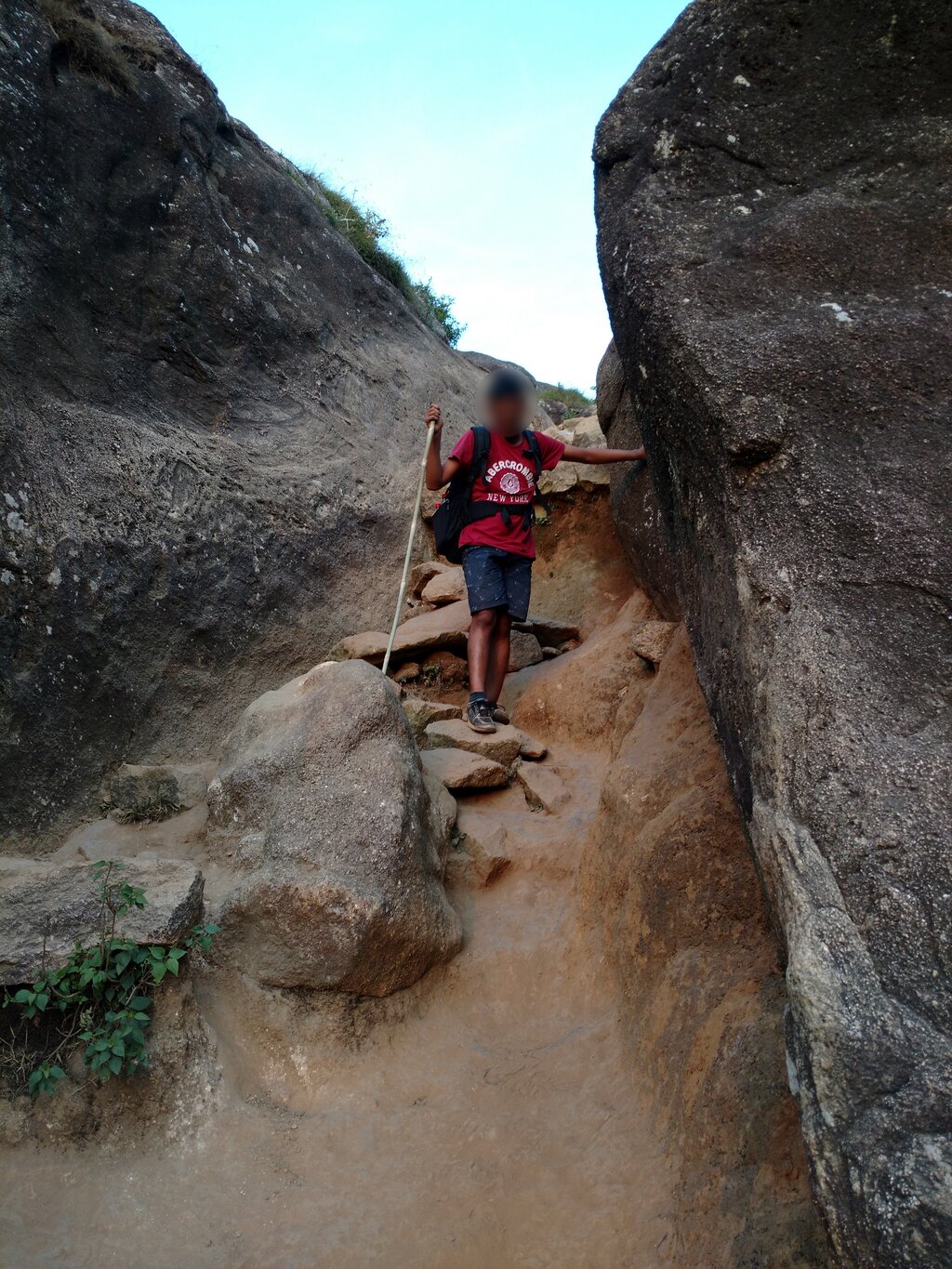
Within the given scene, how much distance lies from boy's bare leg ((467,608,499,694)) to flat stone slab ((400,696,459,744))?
0.18m

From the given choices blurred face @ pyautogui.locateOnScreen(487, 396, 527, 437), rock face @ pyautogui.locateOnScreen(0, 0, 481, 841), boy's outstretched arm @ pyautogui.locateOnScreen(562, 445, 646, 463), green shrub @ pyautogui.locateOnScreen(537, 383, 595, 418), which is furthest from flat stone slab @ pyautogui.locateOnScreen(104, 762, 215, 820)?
green shrub @ pyautogui.locateOnScreen(537, 383, 595, 418)

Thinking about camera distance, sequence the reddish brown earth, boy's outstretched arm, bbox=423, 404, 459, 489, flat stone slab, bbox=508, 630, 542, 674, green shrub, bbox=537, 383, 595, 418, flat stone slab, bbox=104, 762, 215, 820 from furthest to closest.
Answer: green shrub, bbox=537, 383, 595, 418
flat stone slab, bbox=508, 630, 542, 674
boy's outstretched arm, bbox=423, 404, 459, 489
flat stone slab, bbox=104, 762, 215, 820
the reddish brown earth

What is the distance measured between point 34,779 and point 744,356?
10.5 ft

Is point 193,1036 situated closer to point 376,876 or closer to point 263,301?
point 376,876

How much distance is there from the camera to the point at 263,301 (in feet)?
20.4

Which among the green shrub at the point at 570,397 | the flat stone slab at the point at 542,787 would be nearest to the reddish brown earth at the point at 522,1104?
the flat stone slab at the point at 542,787

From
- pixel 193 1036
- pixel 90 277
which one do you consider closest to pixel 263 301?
pixel 90 277

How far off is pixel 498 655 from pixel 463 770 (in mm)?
909

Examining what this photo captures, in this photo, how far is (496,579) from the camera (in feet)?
17.1

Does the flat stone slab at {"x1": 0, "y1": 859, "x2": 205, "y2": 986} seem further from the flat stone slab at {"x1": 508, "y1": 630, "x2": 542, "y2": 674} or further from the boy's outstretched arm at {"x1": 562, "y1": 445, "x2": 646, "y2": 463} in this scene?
the boy's outstretched arm at {"x1": 562, "y1": 445, "x2": 646, "y2": 463}

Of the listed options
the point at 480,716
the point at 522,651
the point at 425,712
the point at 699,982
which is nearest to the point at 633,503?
the point at 522,651

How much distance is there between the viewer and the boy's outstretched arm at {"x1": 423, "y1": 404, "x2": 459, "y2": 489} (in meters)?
5.12

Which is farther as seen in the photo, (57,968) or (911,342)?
(57,968)

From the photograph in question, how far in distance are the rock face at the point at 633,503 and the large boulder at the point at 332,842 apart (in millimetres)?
1685
